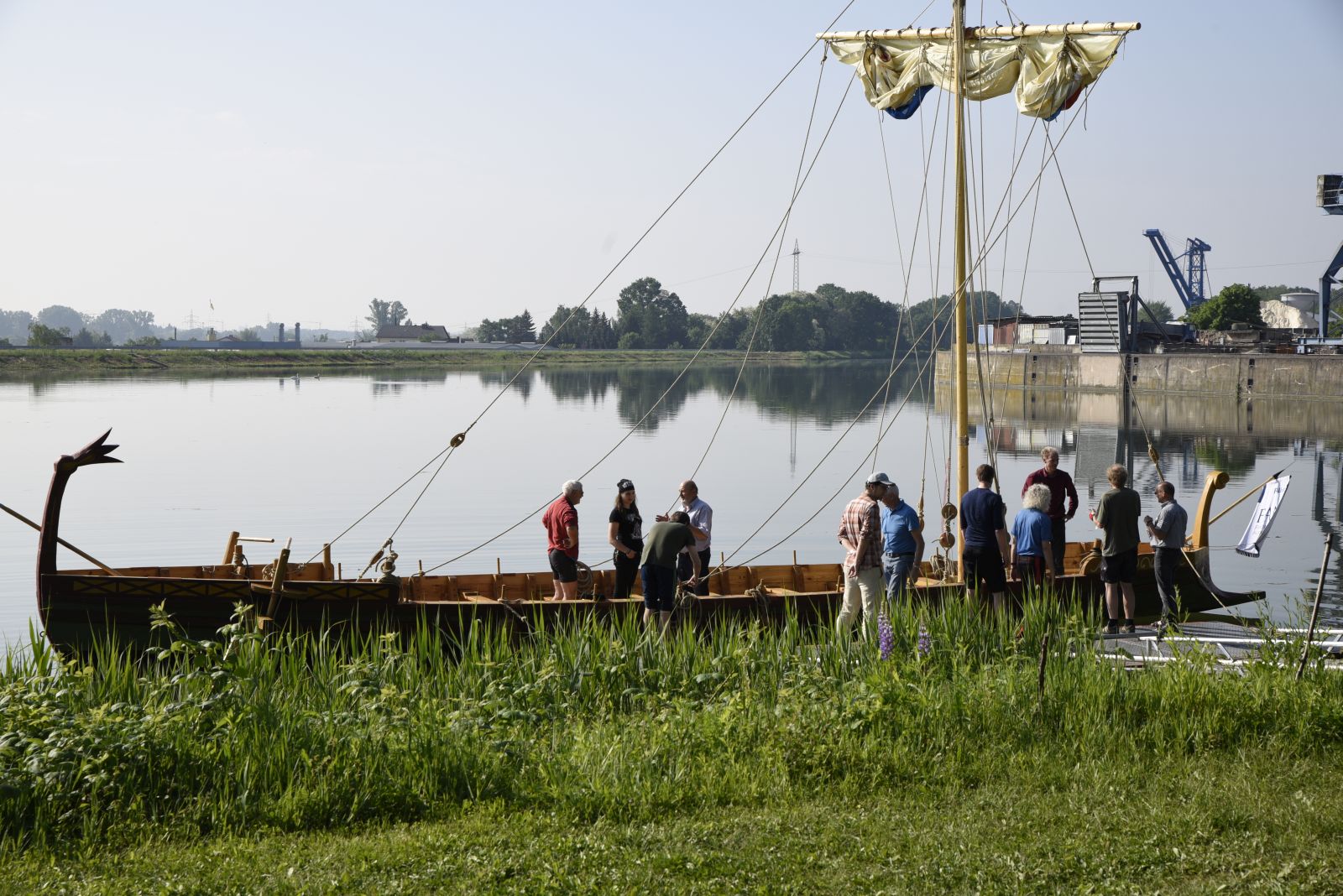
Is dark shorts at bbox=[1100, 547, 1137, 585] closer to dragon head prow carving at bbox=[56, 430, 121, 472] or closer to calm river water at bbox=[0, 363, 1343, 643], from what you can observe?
calm river water at bbox=[0, 363, 1343, 643]

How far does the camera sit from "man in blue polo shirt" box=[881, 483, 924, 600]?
36.7 feet

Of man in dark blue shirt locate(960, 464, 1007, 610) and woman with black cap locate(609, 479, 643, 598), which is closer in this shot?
man in dark blue shirt locate(960, 464, 1007, 610)

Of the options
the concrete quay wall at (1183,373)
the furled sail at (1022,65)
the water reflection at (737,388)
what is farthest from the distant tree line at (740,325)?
the furled sail at (1022,65)

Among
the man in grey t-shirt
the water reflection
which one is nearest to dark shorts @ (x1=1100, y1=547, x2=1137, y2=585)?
the man in grey t-shirt

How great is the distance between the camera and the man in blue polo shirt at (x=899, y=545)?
36.7 ft

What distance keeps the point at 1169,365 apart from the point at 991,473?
63.5 meters

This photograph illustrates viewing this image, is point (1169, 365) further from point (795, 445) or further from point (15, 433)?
point (15, 433)

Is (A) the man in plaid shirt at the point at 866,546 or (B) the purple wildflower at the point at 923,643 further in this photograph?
(A) the man in plaid shirt at the point at 866,546

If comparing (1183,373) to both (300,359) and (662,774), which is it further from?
(300,359)

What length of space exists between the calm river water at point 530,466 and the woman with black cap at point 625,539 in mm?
3742

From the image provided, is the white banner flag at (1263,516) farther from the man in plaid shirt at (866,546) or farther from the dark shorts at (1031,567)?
the man in plaid shirt at (866,546)

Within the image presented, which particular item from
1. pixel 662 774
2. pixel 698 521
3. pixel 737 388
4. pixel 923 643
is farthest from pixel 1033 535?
pixel 737 388

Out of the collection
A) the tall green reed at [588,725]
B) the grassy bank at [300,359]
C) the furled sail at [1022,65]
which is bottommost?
the tall green reed at [588,725]

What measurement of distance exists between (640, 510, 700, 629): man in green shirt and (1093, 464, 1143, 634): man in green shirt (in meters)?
4.16
